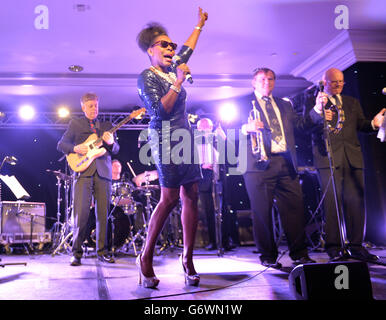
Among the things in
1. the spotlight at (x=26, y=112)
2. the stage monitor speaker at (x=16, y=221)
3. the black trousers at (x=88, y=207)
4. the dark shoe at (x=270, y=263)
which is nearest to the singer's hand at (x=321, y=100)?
the dark shoe at (x=270, y=263)

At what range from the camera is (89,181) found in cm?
475

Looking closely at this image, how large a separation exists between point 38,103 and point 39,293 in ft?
27.9

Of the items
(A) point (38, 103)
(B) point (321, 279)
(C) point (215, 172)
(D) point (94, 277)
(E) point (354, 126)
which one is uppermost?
(A) point (38, 103)

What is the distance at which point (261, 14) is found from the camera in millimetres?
6129

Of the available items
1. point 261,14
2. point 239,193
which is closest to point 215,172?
point 261,14

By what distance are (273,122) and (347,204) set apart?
50.3 inches

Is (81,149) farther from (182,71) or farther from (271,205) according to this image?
(182,71)

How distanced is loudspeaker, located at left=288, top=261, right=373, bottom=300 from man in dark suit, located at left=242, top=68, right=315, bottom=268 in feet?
5.84

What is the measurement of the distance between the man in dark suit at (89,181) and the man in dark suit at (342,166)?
2636 mm

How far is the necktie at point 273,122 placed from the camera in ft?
12.3

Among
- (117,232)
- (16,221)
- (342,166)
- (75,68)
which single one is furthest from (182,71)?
(16,221)

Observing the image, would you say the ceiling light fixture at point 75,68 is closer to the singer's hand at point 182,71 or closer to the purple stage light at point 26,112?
the purple stage light at point 26,112

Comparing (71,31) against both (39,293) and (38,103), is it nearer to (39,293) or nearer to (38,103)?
(38,103)

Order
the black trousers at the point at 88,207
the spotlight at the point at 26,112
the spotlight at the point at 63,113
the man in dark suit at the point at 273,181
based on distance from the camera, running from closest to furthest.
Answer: the man in dark suit at the point at 273,181, the black trousers at the point at 88,207, the spotlight at the point at 26,112, the spotlight at the point at 63,113
